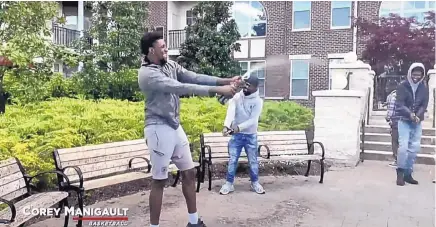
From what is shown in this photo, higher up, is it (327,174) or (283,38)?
(283,38)

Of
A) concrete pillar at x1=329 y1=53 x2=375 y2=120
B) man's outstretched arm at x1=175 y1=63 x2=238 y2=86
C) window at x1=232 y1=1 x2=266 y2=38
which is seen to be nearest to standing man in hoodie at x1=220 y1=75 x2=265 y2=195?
man's outstretched arm at x1=175 y1=63 x2=238 y2=86

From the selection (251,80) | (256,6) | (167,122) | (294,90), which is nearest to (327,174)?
(251,80)

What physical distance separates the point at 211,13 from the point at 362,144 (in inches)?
299

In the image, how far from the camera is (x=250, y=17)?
18734 millimetres

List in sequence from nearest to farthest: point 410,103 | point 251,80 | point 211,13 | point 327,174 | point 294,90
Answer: point 251,80, point 410,103, point 327,174, point 211,13, point 294,90

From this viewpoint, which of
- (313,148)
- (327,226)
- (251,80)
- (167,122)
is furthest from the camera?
(313,148)

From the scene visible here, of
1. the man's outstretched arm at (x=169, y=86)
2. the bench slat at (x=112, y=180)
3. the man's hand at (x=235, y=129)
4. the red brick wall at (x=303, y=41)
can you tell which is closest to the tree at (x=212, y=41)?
the red brick wall at (x=303, y=41)

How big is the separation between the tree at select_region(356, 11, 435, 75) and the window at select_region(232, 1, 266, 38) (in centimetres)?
530

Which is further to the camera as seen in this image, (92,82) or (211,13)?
(211,13)

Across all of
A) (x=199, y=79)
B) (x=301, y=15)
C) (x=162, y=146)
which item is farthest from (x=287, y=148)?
(x=301, y=15)

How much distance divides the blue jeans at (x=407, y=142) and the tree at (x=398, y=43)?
6859mm

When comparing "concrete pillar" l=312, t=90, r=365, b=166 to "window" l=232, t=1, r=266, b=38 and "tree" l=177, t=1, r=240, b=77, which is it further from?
"window" l=232, t=1, r=266, b=38

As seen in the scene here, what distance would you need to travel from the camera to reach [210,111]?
890 centimetres

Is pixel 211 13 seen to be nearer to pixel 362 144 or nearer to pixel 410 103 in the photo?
pixel 362 144
